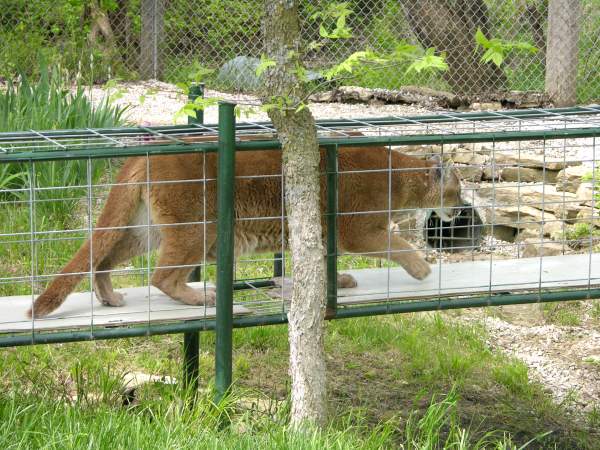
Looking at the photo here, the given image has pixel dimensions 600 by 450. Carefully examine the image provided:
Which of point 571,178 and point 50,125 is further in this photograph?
point 571,178

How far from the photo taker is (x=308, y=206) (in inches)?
159

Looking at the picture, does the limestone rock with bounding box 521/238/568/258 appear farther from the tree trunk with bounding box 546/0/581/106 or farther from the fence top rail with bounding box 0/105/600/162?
the tree trunk with bounding box 546/0/581/106

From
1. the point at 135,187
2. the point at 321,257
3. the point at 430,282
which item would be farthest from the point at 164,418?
the point at 430,282

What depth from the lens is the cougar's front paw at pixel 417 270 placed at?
207 inches

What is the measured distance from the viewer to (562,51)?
10.3 metres

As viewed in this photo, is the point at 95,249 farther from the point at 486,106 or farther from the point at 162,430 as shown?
the point at 486,106

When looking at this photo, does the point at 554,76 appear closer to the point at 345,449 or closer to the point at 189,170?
the point at 189,170

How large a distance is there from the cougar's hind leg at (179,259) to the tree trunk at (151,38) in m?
6.75

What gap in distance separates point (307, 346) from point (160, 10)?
26.4 feet

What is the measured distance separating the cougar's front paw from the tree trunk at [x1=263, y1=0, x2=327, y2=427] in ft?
4.07

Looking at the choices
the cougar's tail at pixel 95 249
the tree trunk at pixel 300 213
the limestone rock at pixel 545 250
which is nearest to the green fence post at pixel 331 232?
the tree trunk at pixel 300 213

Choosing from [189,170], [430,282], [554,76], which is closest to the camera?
[189,170]

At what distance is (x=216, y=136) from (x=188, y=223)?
561 millimetres

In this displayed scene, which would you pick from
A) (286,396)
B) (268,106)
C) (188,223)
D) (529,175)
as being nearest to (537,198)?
(529,175)
